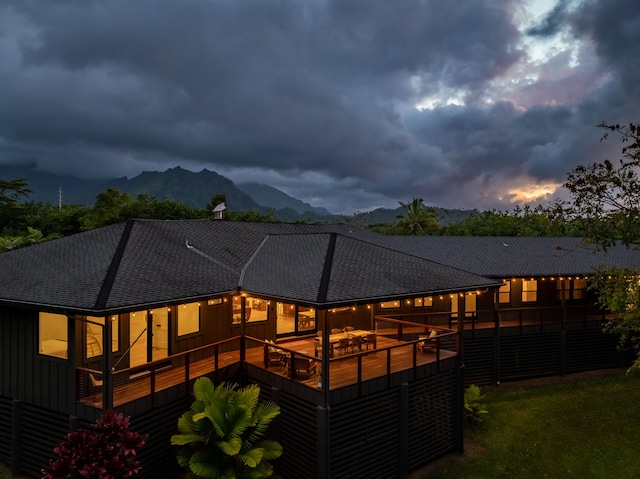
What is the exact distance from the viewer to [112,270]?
9.75 metres

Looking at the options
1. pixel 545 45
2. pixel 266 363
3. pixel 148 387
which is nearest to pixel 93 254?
pixel 148 387

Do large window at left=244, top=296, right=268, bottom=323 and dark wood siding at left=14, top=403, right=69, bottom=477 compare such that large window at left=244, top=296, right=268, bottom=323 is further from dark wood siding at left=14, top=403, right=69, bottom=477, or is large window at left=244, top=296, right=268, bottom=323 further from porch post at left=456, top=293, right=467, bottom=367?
porch post at left=456, top=293, right=467, bottom=367

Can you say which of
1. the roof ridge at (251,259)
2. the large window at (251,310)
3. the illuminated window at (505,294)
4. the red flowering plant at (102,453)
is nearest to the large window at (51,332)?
the red flowering plant at (102,453)

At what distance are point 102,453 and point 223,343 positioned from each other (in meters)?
4.55

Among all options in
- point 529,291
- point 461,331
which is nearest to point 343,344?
point 461,331

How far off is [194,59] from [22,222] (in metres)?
25.6

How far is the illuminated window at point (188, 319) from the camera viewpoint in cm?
1194

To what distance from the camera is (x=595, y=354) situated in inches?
756

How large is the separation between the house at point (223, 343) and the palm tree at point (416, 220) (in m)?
38.5

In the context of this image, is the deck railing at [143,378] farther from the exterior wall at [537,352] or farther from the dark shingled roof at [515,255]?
the dark shingled roof at [515,255]

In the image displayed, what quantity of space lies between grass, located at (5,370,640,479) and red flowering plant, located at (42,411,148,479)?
440cm

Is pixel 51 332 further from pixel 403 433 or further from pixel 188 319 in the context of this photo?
pixel 403 433

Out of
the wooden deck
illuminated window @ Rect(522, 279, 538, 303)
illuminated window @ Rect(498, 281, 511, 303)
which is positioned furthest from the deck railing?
illuminated window @ Rect(522, 279, 538, 303)

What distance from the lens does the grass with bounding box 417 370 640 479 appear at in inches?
457
